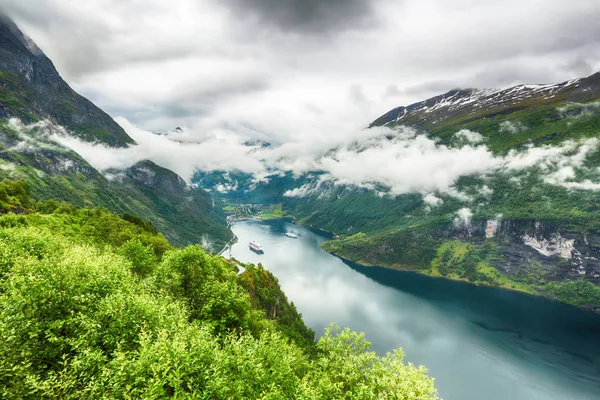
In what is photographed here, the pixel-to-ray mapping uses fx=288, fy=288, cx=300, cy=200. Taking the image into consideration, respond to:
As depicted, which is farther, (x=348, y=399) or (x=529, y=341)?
(x=529, y=341)

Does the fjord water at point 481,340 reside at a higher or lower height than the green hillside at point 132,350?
lower

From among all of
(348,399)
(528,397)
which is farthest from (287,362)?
(528,397)

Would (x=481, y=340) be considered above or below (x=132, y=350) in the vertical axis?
below

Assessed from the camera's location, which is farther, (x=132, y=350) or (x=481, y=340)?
(x=481, y=340)

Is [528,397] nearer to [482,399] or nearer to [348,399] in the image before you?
[482,399]

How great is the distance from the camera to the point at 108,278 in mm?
22906

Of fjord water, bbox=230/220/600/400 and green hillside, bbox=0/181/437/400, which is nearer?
green hillside, bbox=0/181/437/400

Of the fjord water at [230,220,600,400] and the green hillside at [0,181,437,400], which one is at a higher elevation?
the green hillside at [0,181,437,400]

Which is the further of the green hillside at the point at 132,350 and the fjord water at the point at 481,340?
the fjord water at the point at 481,340

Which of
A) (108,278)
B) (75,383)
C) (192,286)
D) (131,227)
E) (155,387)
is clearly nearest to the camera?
(155,387)

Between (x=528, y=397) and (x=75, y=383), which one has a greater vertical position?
(x=75, y=383)

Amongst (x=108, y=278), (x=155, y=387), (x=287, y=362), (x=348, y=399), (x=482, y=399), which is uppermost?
(x=108, y=278)

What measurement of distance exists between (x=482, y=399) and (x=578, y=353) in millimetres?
71975

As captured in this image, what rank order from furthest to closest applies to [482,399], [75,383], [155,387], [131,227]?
[482,399] < [131,227] < [75,383] < [155,387]
